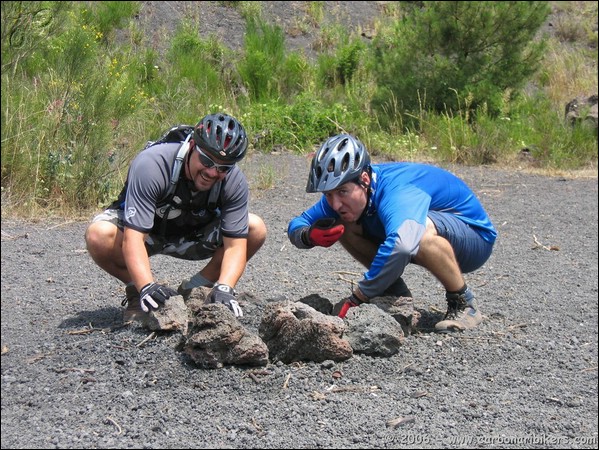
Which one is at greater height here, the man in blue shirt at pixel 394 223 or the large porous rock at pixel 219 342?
the man in blue shirt at pixel 394 223

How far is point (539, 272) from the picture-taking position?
7.47m

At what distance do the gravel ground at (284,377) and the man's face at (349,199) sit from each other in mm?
788

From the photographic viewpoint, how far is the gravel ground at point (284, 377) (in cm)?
395

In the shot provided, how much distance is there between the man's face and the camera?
203 inches

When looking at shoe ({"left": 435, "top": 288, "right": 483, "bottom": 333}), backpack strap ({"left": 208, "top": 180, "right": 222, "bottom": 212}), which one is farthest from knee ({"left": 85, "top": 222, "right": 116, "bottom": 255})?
shoe ({"left": 435, "top": 288, "right": 483, "bottom": 333})

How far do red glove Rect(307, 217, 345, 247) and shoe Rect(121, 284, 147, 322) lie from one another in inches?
42.5

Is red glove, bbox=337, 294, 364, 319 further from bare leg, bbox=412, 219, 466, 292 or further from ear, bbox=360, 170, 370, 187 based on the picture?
ear, bbox=360, 170, 370, 187

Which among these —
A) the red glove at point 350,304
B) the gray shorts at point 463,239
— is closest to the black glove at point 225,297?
the red glove at point 350,304

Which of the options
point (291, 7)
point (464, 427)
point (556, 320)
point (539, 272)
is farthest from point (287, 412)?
point (291, 7)

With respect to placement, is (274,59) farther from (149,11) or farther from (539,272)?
(539,272)

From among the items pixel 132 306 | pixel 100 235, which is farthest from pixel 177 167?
pixel 132 306

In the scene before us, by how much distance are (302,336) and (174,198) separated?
1126 mm

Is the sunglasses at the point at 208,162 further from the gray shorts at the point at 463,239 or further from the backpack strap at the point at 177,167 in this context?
the gray shorts at the point at 463,239

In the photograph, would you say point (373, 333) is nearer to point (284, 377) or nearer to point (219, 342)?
point (284, 377)
